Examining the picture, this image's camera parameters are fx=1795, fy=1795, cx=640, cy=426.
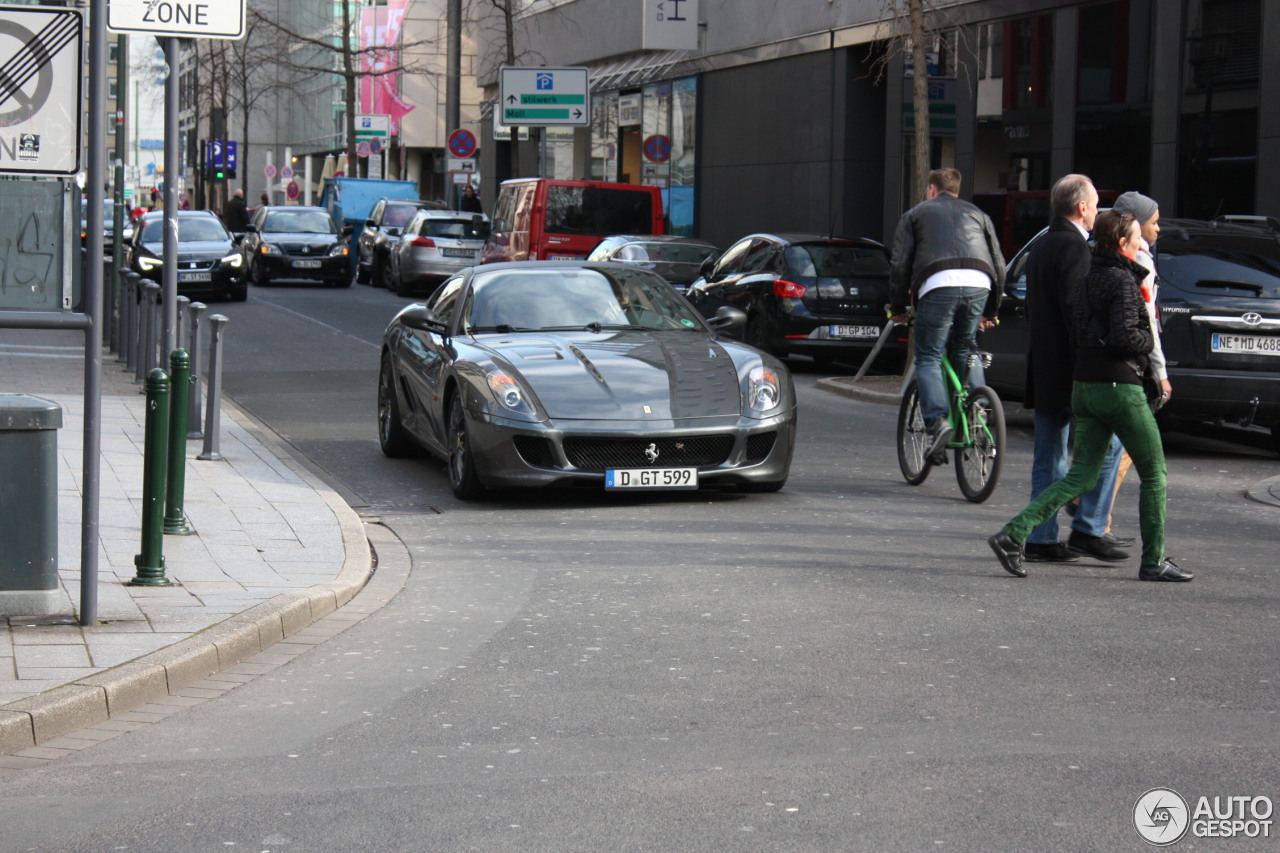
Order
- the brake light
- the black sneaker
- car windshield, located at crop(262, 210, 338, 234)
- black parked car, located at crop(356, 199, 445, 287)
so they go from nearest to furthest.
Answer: the black sneaker < the brake light < car windshield, located at crop(262, 210, 338, 234) < black parked car, located at crop(356, 199, 445, 287)

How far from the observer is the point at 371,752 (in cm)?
520

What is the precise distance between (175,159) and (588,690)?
5.98m

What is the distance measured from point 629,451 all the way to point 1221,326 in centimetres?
480

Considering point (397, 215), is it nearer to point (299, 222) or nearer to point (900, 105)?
point (299, 222)

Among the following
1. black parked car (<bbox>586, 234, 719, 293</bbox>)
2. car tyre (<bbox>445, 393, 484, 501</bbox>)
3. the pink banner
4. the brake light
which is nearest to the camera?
car tyre (<bbox>445, 393, 484, 501</bbox>)

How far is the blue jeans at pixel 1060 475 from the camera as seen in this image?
8.41 m

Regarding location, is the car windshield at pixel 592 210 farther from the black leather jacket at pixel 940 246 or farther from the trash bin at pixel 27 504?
the trash bin at pixel 27 504

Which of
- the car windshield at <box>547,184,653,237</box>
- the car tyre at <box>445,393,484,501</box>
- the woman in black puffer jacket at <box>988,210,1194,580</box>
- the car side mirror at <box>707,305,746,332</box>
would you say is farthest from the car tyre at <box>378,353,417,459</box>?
the car windshield at <box>547,184,653,237</box>

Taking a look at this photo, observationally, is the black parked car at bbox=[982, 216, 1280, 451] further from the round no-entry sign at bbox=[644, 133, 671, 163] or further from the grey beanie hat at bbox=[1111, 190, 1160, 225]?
the round no-entry sign at bbox=[644, 133, 671, 163]

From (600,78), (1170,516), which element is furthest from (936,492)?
(600,78)

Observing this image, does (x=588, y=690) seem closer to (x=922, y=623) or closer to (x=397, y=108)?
(x=922, y=623)

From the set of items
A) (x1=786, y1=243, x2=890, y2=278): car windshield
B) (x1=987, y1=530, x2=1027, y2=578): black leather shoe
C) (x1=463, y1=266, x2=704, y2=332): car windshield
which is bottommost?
(x1=987, y1=530, x2=1027, y2=578): black leather shoe

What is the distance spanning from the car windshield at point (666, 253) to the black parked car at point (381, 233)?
14.8m

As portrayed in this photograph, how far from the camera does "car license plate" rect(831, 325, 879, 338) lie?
62.0 feet
